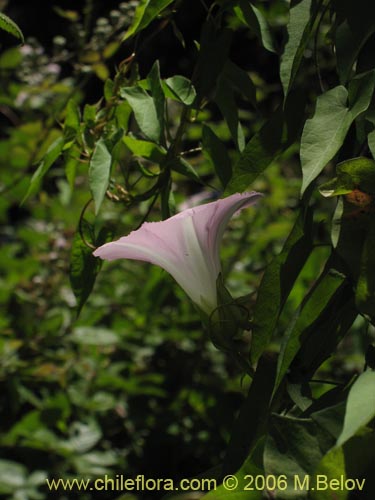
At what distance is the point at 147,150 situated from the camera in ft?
2.72

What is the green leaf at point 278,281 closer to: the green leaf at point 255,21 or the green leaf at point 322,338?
the green leaf at point 322,338

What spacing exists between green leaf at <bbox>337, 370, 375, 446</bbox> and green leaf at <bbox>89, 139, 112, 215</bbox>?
323 millimetres

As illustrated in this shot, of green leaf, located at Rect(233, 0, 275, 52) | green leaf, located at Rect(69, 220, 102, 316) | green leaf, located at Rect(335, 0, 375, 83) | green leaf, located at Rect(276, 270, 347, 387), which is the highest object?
green leaf, located at Rect(335, 0, 375, 83)

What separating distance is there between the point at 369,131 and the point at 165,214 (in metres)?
0.25

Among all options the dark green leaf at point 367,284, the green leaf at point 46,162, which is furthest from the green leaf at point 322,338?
the green leaf at point 46,162

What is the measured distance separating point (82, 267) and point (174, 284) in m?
0.64

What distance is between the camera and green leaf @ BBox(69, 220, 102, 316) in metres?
0.82

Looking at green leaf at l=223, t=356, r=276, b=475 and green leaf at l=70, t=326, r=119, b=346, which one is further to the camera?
green leaf at l=70, t=326, r=119, b=346

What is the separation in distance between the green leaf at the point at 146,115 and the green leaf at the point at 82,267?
0.39 feet

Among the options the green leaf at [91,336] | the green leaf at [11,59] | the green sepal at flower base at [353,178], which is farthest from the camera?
the green leaf at [11,59]

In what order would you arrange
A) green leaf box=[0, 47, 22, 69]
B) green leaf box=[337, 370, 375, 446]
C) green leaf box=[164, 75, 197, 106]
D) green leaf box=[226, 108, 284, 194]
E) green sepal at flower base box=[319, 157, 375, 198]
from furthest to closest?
green leaf box=[0, 47, 22, 69] → green leaf box=[164, 75, 197, 106] → green leaf box=[226, 108, 284, 194] → green sepal at flower base box=[319, 157, 375, 198] → green leaf box=[337, 370, 375, 446]

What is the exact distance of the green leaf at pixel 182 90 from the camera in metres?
0.80

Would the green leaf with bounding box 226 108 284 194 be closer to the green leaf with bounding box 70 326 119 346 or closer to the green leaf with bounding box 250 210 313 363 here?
the green leaf with bounding box 250 210 313 363

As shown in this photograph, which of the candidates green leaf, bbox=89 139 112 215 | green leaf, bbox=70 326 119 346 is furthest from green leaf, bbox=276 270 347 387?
green leaf, bbox=70 326 119 346
